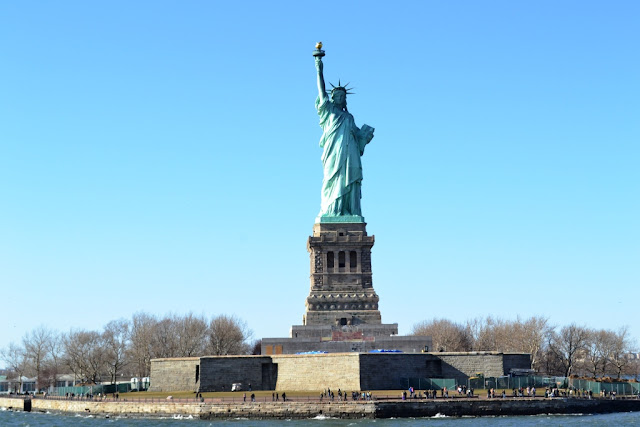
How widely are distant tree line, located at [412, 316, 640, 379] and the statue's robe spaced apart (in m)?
21.3

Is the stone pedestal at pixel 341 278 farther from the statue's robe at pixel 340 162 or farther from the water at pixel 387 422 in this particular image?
the water at pixel 387 422

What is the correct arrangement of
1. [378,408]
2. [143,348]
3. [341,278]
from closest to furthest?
[378,408], [341,278], [143,348]

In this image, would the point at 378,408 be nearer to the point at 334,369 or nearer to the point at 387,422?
the point at 387,422

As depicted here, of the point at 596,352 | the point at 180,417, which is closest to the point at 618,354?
the point at 596,352

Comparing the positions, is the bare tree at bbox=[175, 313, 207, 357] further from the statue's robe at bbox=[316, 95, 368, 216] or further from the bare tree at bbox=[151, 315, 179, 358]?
the statue's robe at bbox=[316, 95, 368, 216]

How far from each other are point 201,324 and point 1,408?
2240 cm

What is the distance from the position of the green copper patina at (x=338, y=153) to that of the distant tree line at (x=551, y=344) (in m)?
21.5

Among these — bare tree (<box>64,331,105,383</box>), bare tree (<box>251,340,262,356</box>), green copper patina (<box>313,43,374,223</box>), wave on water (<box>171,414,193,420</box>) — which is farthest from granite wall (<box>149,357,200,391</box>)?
bare tree (<box>251,340,262,356</box>)

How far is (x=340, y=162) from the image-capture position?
249 ft

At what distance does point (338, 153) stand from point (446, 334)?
2584cm

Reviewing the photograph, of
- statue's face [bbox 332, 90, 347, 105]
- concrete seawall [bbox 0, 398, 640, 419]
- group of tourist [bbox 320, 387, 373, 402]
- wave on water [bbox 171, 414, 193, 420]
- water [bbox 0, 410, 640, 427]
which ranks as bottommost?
water [bbox 0, 410, 640, 427]

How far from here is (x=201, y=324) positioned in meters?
91.1

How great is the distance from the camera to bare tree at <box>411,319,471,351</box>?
88938mm

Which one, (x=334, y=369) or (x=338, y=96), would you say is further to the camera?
(x=338, y=96)
